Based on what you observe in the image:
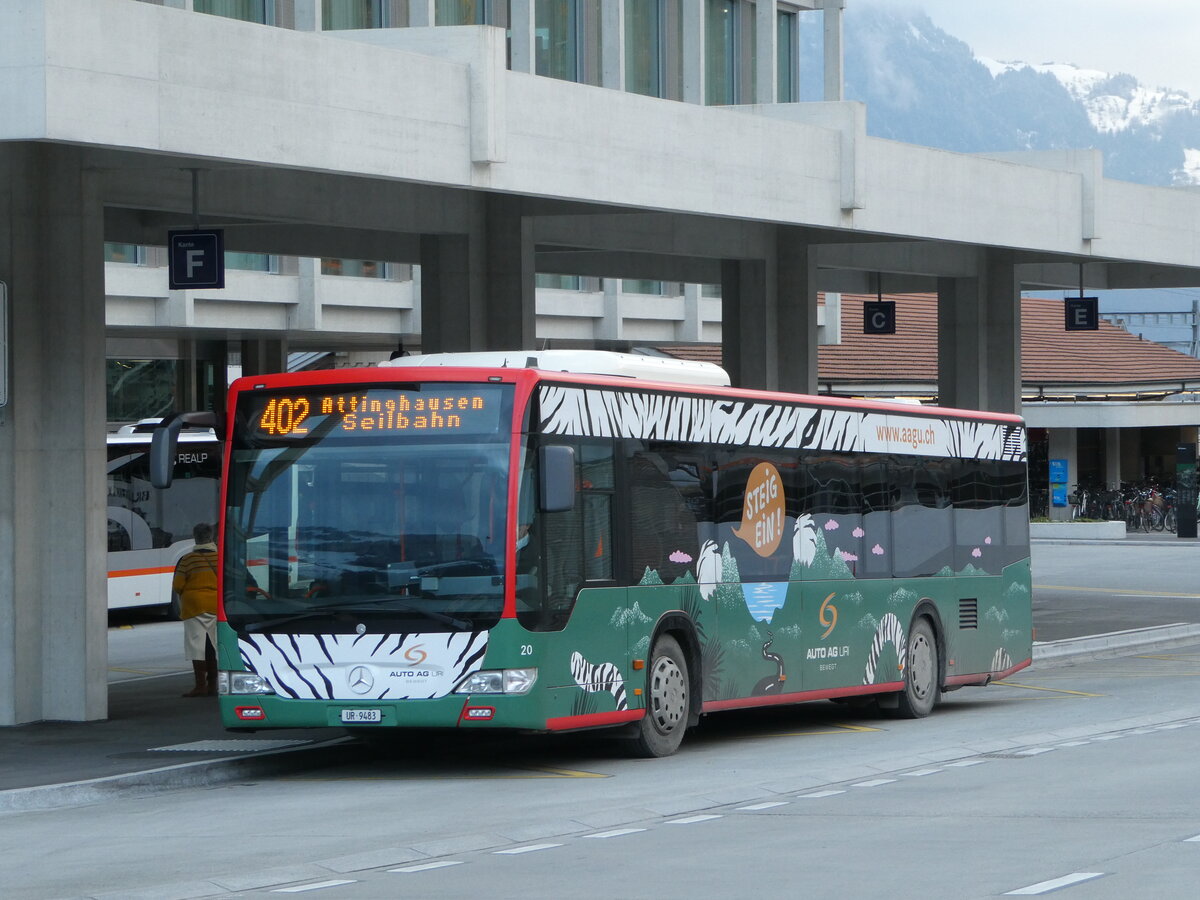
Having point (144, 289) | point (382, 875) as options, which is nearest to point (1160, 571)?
point (144, 289)

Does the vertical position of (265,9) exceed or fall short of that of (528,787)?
it exceeds it

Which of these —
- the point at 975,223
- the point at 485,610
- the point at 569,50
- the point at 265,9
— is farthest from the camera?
the point at 569,50

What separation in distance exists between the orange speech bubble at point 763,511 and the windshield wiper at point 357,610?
3.40 meters

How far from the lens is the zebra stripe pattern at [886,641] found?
60.7ft

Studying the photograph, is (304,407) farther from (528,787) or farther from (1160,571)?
(1160,571)

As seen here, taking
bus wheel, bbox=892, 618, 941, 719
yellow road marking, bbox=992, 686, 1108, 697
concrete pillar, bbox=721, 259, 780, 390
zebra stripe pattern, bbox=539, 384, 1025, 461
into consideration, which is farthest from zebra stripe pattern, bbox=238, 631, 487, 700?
concrete pillar, bbox=721, 259, 780, 390

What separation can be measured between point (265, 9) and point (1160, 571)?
2357cm

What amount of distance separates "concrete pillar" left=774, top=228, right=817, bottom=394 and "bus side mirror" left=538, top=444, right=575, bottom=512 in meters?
15.4

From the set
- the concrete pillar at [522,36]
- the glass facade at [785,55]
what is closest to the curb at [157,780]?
the concrete pillar at [522,36]

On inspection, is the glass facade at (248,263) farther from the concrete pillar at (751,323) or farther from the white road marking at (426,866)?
the white road marking at (426,866)

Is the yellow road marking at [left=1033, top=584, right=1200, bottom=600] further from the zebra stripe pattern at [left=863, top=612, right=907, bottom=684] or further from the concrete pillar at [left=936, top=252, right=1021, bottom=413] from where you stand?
the zebra stripe pattern at [left=863, top=612, right=907, bottom=684]

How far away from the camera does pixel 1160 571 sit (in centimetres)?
4269

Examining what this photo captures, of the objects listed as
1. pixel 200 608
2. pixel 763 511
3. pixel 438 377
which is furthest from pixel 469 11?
pixel 438 377

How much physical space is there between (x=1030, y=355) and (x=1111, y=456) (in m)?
4.68
